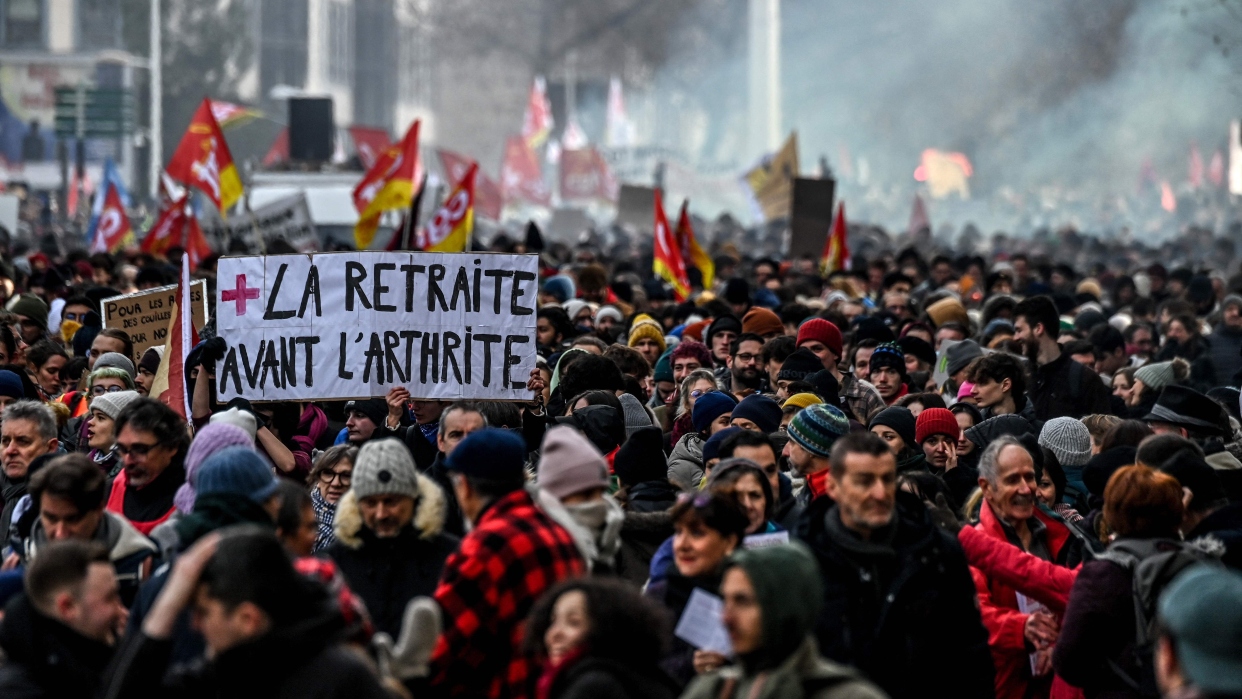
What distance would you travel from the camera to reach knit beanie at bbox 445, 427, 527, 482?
15.2 feet

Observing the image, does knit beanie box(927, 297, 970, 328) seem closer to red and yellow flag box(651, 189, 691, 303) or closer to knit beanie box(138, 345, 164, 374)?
red and yellow flag box(651, 189, 691, 303)

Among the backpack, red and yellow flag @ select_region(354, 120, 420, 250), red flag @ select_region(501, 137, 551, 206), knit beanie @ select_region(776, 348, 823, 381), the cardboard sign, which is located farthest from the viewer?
red flag @ select_region(501, 137, 551, 206)

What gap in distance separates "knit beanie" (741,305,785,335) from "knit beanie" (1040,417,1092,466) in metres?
2.93

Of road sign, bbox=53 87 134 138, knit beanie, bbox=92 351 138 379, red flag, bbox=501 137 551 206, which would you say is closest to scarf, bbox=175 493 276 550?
knit beanie, bbox=92 351 138 379

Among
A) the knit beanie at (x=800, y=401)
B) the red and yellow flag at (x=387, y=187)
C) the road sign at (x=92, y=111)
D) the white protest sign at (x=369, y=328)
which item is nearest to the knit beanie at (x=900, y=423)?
the knit beanie at (x=800, y=401)

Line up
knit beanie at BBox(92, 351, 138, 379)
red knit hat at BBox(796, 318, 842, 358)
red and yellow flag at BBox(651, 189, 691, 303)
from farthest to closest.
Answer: red and yellow flag at BBox(651, 189, 691, 303) < red knit hat at BBox(796, 318, 842, 358) < knit beanie at BBox(92, 351, 138, 379)

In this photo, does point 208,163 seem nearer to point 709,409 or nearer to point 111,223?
point 111,223

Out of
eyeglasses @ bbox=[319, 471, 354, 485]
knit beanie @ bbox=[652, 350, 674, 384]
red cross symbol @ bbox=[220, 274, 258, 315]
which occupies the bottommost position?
eyeglasses @ bbox=[319, 471, 354, 485]

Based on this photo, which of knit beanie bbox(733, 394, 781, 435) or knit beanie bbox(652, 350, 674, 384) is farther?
knit beanie bbox(652, 350, 674, 384)

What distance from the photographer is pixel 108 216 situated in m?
20.9

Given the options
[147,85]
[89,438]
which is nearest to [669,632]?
[89,438]

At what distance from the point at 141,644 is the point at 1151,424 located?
4.59 metres

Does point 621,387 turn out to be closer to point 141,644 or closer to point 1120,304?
point 141,644

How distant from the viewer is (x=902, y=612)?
472 centimetres
